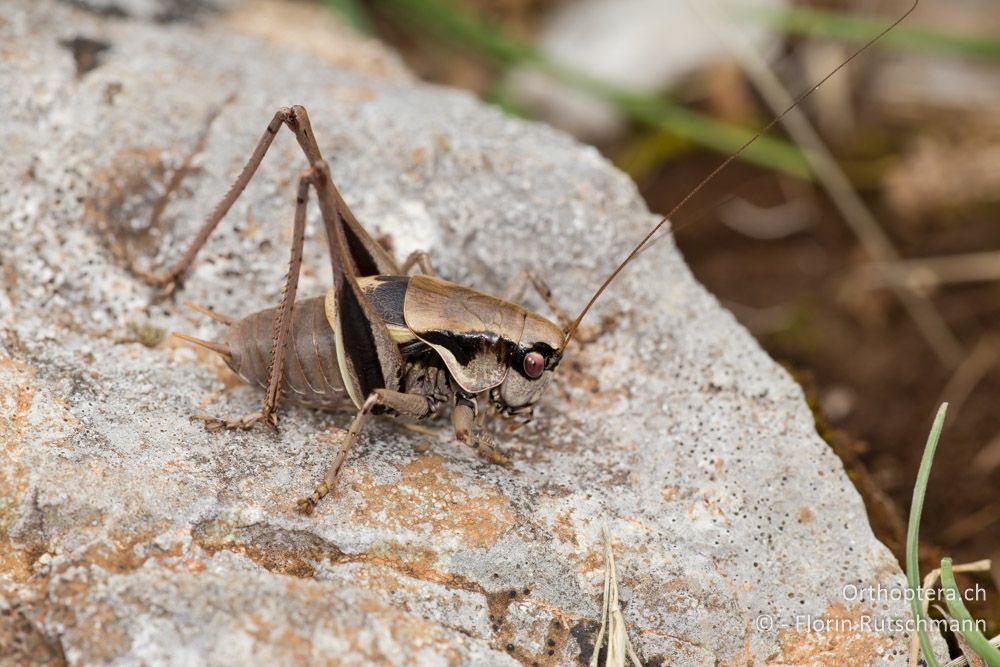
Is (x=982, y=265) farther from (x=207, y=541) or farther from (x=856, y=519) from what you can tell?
(x=207, y=541)

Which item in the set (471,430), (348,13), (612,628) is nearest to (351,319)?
(471,430)

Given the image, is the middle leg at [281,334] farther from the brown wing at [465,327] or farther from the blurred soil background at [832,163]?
the blurred soil background at [832,163]

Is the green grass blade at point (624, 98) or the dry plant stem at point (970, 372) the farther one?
the green grass blade at point (624, 98)

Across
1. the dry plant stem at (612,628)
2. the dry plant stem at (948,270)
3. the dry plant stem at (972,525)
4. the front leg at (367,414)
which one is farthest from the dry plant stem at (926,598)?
the dry plant stem at (948,270)

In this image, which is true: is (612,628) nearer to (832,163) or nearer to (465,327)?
(465,327)

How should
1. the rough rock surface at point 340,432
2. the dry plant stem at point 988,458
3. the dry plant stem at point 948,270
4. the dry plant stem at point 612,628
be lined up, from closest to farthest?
the rough rock surface at point 340,432 < the dry plant stem at point 612,628 < the dry plant stem at point 988,458 < the dry plant stem at point 948,270

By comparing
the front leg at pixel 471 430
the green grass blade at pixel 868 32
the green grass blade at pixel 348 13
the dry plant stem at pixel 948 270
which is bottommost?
the front leg at pixel 471 430
